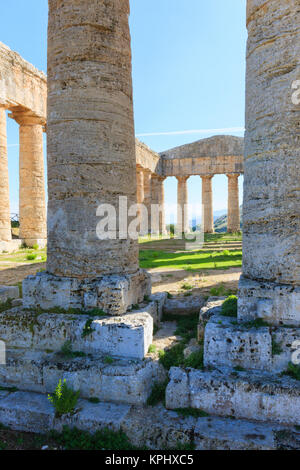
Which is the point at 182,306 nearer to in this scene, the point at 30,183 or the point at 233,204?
the point at 30,183

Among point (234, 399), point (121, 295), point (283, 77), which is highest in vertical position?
point (283, 77)

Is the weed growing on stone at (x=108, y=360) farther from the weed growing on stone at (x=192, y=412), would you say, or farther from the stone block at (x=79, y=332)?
the weed growing on stone at (x=192, y=412)

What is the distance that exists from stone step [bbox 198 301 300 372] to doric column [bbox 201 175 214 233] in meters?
29.6

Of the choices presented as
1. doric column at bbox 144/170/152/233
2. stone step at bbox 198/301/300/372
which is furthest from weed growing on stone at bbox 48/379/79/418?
doric column at bbox 144/170/152/233

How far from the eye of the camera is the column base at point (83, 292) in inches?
170

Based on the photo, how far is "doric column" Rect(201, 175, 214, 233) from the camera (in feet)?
107

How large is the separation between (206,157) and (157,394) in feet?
101

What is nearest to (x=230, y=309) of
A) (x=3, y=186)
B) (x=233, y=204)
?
(x=3, y=186)

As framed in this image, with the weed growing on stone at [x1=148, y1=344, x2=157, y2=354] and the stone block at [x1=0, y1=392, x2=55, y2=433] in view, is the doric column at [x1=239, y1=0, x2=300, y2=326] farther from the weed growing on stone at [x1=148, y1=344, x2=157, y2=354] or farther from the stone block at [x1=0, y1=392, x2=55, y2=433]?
the stone block at [x1=0, y1=392, x2=55, y2=433]

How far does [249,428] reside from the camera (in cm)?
301

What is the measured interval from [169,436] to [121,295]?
1.80 metres

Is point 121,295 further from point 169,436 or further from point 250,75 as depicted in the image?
point 250,75
